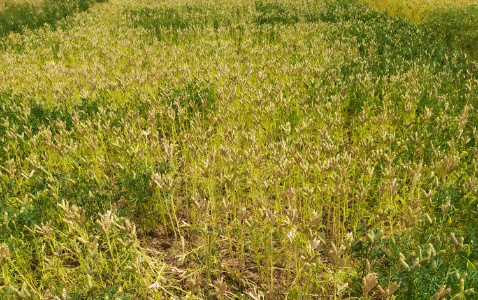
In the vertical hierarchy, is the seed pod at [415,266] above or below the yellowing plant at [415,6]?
below

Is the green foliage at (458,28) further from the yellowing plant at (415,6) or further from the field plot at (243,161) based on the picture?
the yellowing plant at (415,6)

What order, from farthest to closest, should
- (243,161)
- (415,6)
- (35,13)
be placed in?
(35,13) → (415,6) → (243,161)

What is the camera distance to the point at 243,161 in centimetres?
364

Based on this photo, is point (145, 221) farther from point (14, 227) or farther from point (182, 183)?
point (14, 227)

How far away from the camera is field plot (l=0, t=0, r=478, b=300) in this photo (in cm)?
224

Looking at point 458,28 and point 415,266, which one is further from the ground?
point 458,28

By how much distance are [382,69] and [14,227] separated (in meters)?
6.14

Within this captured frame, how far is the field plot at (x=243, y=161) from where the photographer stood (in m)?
2.24

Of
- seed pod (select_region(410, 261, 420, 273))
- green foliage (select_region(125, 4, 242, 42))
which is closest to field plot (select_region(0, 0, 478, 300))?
seed pod (select_region(410, 261, 420, 273))

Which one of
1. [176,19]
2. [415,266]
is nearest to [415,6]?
[176,19]

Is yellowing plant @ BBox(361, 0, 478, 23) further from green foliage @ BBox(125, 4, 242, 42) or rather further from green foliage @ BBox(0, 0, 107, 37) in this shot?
green foliage @ BBox(0, 0, 107, 37)

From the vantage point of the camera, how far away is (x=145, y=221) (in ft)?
10.3

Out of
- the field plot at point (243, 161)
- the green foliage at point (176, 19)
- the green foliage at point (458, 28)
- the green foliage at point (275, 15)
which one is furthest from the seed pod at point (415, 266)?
the green foliage at point (275, 15)

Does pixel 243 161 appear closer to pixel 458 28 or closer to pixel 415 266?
pixel 415 266
